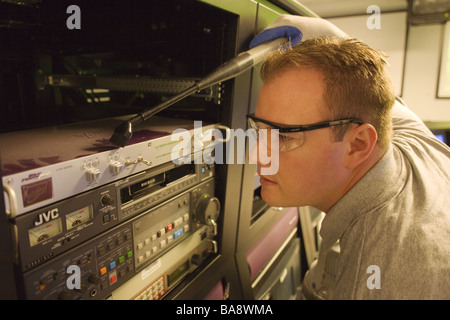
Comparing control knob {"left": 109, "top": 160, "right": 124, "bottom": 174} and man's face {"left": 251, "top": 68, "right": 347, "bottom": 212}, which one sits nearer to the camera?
control knob {"left": 109, "top": 160, "right": 124, "bottom": 174}

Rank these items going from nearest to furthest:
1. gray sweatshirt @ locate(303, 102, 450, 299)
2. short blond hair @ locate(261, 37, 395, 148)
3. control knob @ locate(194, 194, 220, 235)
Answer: gray sweatshirt @ locate(303, 102, 450, 299), short blond hair @ locate(261, 37, 395, 148), control knob @ locate(194, 194, 220, 235)

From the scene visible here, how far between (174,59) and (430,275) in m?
0.88

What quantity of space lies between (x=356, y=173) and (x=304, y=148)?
165 mm

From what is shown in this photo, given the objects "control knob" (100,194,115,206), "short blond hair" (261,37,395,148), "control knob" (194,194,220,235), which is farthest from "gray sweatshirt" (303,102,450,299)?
"control knob" (100,194,115,206)

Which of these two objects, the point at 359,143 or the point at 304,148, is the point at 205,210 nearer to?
the point at 304,148

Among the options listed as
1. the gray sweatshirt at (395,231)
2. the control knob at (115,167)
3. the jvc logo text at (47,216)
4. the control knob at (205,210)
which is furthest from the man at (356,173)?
the jvc logo text at (47,216)

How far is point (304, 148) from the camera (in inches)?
28.3

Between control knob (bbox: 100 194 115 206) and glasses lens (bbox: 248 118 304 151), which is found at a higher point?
glasses lens (bbox: 248 118 304 151)

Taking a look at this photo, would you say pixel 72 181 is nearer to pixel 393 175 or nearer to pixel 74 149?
pixel 74 149

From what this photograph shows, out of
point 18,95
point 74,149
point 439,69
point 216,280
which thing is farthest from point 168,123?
point 439,69

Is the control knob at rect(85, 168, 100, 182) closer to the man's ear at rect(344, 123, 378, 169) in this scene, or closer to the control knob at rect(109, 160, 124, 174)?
the control knob at rect(109, 160, 124, 174)

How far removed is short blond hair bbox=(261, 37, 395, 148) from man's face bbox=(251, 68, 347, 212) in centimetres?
2

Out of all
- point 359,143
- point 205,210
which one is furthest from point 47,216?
point 359,143

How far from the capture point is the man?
57cm
